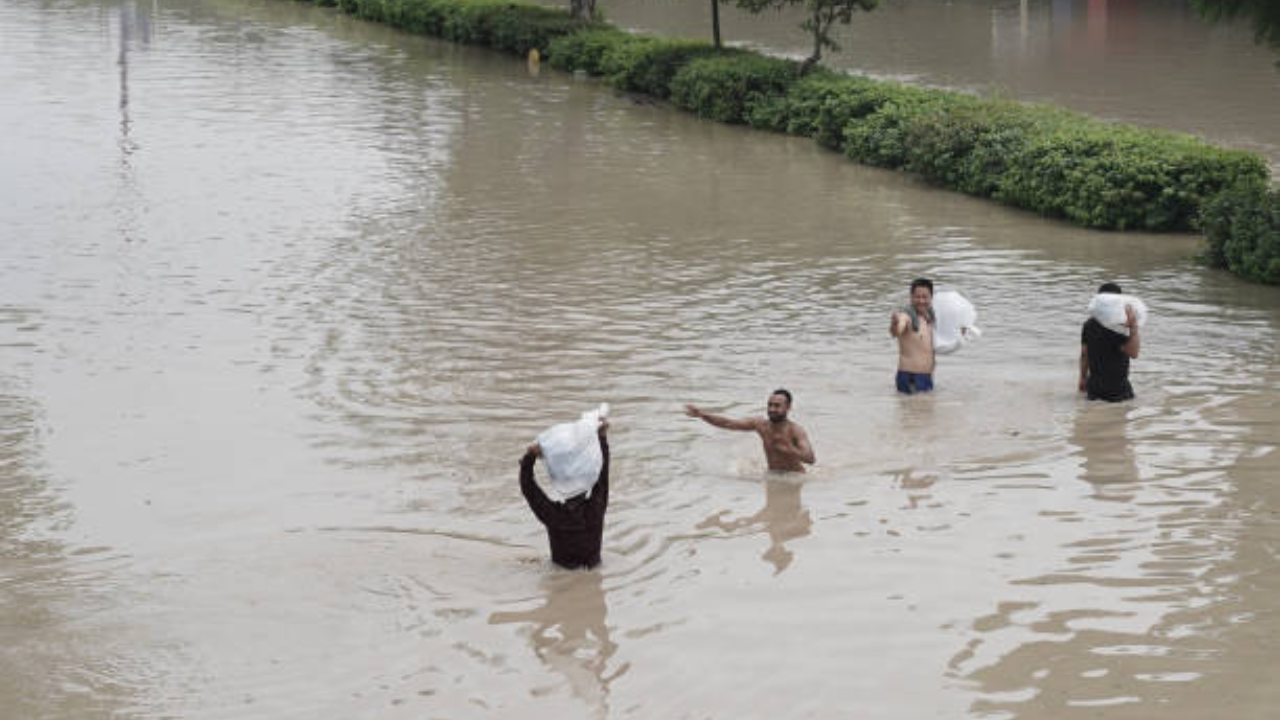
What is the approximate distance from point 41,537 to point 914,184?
53.1 ft

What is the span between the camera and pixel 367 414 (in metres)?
13.8

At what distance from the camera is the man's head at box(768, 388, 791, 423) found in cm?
1167

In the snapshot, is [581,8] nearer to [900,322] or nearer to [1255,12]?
[1255,12]

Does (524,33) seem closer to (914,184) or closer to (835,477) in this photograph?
(914,184)

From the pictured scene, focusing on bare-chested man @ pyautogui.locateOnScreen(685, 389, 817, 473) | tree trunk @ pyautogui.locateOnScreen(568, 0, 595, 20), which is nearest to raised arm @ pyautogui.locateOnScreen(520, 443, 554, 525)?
bare-chested man @ pyautogui.locateOnScreen(685, 389, 817, 473)

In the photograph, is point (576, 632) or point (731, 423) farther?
point (731, 423)

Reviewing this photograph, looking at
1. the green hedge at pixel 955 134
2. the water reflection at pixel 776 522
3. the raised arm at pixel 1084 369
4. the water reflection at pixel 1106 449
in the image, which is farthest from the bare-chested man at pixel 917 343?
the green hedge at pixel 955 134

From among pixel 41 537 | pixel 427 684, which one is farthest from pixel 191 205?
pixel 427 684

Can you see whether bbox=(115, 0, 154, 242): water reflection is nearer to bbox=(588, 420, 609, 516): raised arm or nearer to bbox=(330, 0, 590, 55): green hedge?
bbox=(330, 0, 590, 55): green hedge

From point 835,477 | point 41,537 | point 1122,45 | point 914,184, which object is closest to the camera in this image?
point 41,537

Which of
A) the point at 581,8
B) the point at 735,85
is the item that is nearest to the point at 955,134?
the point at 735,85

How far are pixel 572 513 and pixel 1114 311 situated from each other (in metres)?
5.43

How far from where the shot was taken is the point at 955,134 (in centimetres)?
2456

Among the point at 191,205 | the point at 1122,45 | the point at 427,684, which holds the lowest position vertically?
the point at 427,684
